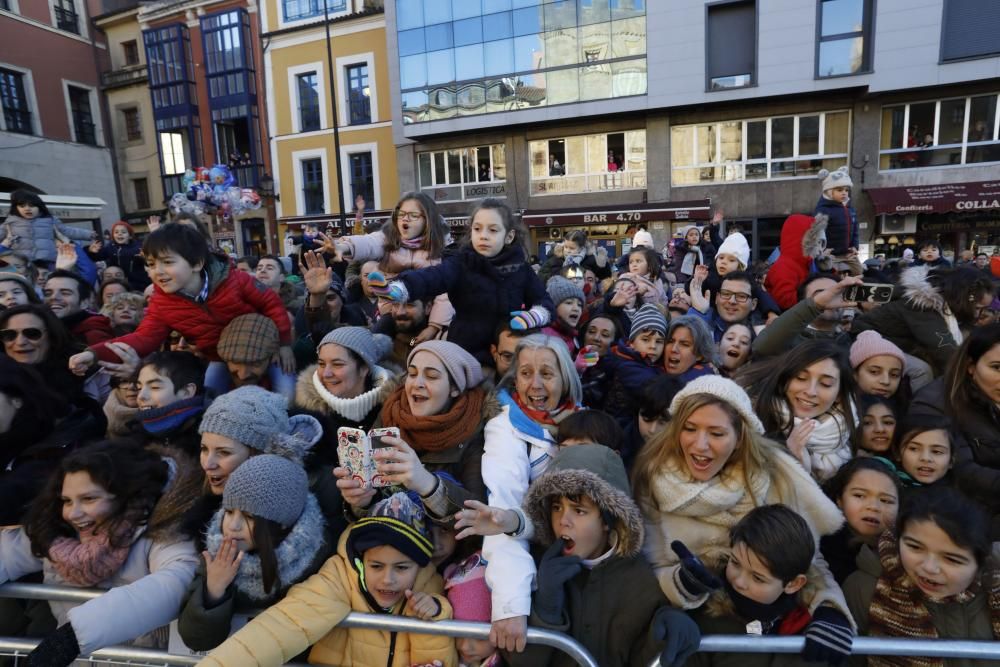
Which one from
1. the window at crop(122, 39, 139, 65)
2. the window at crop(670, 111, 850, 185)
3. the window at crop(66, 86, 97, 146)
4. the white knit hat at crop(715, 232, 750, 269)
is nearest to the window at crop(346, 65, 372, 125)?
the window at crop(122, 39, 139, 65)

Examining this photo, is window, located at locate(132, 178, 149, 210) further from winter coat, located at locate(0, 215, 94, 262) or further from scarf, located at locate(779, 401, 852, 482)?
scarf, located at locate(779, 401, 852, 482)

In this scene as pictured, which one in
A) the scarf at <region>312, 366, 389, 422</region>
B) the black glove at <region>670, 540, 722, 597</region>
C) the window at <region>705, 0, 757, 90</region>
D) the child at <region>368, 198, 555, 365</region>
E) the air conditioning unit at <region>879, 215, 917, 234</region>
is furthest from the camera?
the window at <region>705, 0, 757, 90</region>

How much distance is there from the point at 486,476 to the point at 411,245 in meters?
1.86

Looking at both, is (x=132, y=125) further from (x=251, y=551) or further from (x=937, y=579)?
(x=937, y=579)

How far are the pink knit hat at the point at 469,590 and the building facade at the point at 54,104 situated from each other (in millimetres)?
20199

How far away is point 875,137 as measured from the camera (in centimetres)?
1495

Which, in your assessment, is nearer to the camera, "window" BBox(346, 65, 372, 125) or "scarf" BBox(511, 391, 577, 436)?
"scarf" BBox(511, 391, 577, 436)

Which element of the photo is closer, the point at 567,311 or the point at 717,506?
the point at 717,506

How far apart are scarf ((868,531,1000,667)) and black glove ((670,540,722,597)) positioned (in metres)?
0.65

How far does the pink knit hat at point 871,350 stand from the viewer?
2.80 metres

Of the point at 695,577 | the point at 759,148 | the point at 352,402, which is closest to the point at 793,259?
the point at 695,577

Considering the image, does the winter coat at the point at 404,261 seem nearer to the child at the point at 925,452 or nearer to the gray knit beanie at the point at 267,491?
the gray knit beanie at the point at 267,491

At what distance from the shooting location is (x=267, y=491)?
1909mm

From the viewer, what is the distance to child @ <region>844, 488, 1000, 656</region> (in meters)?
1.69
